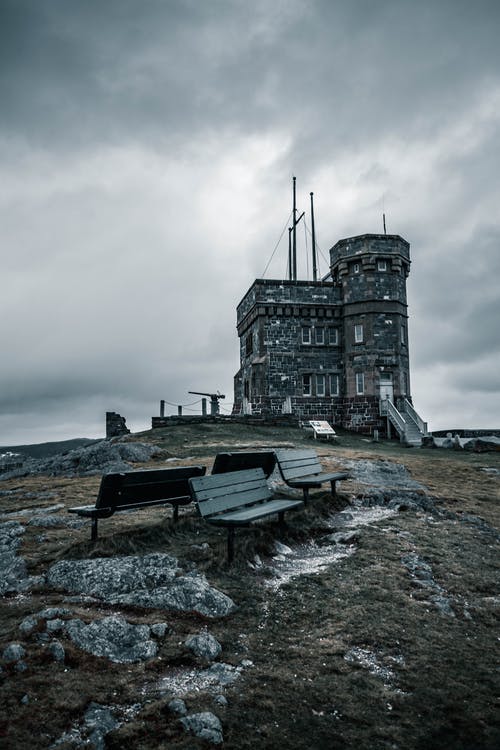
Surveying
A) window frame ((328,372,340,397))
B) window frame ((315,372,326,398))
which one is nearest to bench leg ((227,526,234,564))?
window frame ((315,372,326,398))

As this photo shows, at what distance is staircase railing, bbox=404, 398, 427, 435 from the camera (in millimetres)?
29969

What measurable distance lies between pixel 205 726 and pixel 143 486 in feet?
12.7

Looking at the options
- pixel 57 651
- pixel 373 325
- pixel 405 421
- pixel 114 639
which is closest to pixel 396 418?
pixel 405 421

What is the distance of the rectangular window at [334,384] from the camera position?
3416 cm

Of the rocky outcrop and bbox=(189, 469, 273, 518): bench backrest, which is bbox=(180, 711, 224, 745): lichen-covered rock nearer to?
bbox=(189, 469, 273, 518): bench backrest

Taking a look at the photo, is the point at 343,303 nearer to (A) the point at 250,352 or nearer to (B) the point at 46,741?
(A) the point at 250,352

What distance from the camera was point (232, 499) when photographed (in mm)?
6797

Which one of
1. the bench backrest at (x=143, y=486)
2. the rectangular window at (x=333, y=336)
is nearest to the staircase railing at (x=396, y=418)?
the rectangular window at (x=333, y=336)

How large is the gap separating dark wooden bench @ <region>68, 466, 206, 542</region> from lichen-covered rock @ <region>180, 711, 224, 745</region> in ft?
10.8

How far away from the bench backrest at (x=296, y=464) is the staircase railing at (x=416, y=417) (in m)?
21.3

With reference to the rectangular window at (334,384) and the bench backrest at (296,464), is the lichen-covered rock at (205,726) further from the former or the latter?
the rectangular window at (334,384)

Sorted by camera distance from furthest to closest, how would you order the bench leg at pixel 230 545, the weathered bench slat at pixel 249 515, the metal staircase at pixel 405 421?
the metal staircase at pixel 405 421 < the bench leg at pixel 230 545 < the weathered bench slat at pixel 249 515

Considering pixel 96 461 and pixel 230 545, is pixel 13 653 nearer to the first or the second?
pixel 230 545

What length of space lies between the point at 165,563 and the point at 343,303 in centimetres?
3061
